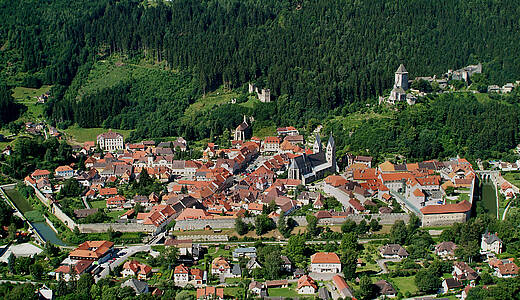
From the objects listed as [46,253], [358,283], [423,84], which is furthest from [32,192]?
[423,84]

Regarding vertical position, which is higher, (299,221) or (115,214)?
(299,221)

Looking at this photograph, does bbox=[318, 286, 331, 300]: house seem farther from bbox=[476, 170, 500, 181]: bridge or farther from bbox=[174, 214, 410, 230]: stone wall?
bbox=[476, 170, 500, 181]: bridge

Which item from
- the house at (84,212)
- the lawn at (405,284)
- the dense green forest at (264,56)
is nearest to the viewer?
the lawn at (405,284)

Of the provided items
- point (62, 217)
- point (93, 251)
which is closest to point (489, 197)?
point (93, 251)

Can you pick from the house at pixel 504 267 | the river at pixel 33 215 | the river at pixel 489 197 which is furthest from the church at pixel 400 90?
the river at pixel 33 215

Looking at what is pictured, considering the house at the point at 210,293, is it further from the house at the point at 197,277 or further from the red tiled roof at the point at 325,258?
the red tiled roof at the point at 325,258

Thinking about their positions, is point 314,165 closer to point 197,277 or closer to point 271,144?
point 271,144

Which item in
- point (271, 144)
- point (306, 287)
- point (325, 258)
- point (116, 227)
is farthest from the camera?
point (271, 144)
